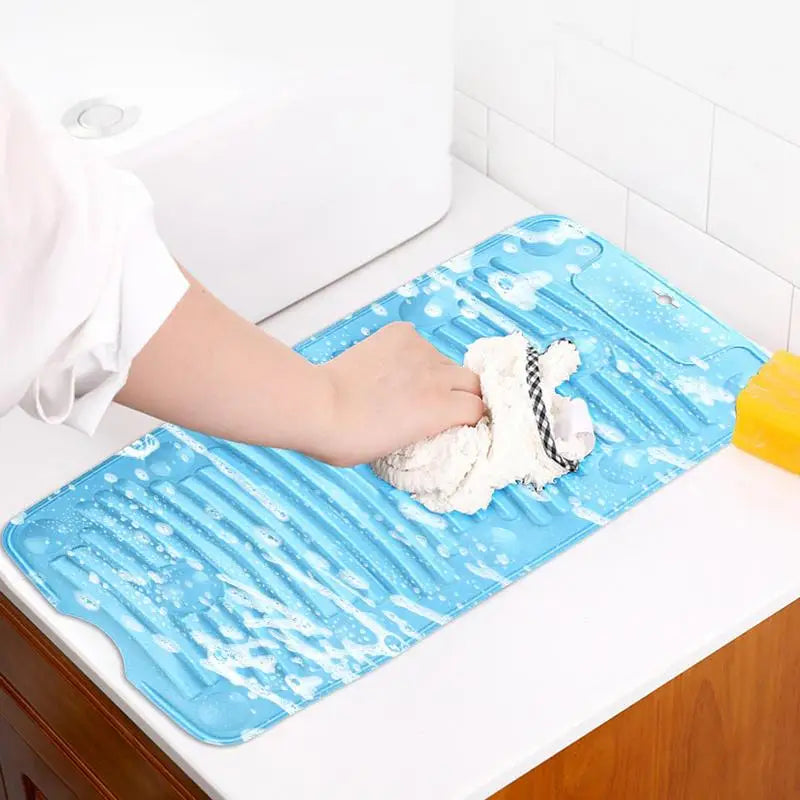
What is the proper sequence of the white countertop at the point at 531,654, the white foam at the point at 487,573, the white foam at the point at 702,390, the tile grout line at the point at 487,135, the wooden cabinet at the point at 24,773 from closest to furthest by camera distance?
the white countertop at the point at 531,654, the white foam at the point at 487,573, the white foam at the point at 702,390, the wooden cabinet at the point at 24,773, the tile grout line at the point at 487,135

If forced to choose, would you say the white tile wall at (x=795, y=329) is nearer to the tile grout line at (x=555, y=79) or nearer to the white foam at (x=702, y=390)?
the white foam at (x=702, y=390)

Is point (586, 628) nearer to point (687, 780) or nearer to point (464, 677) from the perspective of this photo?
point (464, 677)

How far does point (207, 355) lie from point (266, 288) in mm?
464

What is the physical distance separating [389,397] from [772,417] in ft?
0.93

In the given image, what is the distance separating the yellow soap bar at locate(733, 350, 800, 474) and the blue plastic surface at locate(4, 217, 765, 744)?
0.09 ft

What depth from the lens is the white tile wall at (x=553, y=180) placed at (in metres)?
1.33

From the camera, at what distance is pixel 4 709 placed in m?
1.29

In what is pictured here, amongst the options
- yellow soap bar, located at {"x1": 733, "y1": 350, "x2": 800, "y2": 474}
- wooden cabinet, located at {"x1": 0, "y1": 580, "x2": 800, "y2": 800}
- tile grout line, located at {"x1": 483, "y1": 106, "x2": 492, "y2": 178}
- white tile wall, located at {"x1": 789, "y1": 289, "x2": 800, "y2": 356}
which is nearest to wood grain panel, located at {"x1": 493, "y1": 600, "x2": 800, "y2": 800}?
wooden cabinet, located at {"x1": 0, "y1": 580, "x2": 800, "y2": 800}

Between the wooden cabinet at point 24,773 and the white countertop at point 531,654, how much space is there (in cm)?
26

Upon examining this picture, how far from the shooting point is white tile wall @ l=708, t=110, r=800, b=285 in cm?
113

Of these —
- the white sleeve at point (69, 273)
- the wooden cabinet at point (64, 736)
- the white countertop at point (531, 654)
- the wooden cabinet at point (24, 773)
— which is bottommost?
the wooden cabinet at point (24, 773)

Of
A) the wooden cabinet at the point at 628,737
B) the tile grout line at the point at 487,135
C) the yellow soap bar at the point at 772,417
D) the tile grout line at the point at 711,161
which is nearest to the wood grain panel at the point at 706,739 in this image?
the wooden cabinet at the point at 628,737

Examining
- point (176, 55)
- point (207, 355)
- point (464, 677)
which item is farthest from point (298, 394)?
point (176, 55)

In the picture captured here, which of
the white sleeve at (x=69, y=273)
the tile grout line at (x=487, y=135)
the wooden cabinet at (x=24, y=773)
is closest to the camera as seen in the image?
the white sleeve at (x=69, y=273)
